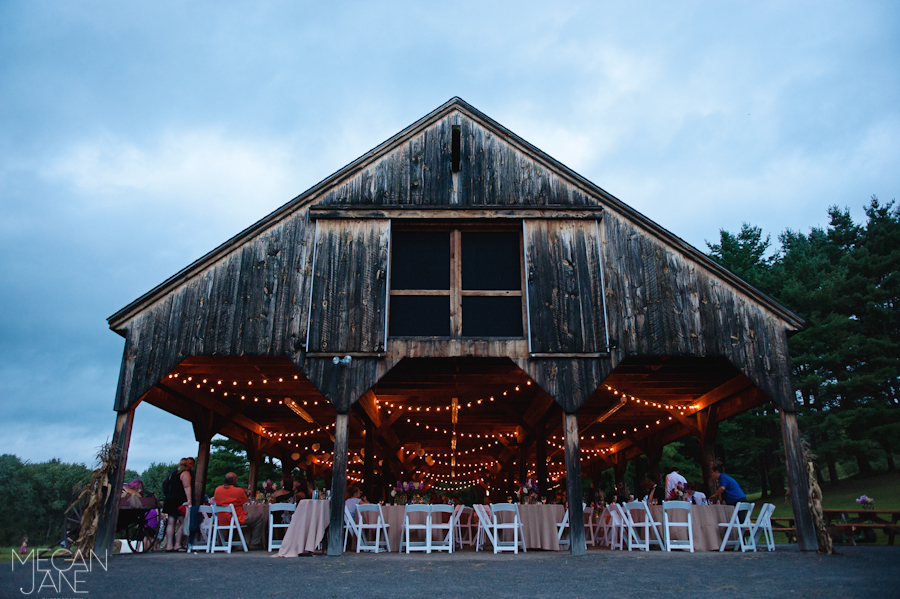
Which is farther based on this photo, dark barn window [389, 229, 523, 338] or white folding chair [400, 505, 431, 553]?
dark barn window [389, 229, 523, 338]

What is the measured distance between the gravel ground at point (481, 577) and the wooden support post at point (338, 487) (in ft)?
1.25

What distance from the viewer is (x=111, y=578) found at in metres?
5.71

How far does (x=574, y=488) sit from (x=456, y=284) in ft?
11.9

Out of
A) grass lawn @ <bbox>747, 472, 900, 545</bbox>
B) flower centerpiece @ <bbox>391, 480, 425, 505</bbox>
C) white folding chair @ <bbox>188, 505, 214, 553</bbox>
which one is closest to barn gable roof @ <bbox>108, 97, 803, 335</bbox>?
white folding chair @ <bbox>188, 505, 214, 553</bbox>

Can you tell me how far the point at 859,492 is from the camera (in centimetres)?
2158

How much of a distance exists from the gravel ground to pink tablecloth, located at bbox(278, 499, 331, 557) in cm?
49

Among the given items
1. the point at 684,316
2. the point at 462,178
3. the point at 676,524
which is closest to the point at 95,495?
the point at 462,178

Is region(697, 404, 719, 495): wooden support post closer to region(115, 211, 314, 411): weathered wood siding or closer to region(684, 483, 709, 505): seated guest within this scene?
region(684, 483, 709, 505): seated guest

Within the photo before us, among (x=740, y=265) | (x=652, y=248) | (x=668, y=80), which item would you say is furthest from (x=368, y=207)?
(x=668, y=80)

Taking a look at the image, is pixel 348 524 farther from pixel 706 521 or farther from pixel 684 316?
pixel 684 316

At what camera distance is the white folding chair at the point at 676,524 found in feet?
28.7

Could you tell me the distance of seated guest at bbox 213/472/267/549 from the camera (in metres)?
9.24

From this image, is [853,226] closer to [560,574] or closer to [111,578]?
[560,574]

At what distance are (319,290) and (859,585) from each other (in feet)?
24.6
